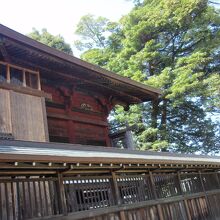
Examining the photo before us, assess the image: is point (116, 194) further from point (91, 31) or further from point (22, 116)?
point (91, 31)

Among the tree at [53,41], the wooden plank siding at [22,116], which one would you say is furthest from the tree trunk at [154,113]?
the wooden plank siding at [22,116]

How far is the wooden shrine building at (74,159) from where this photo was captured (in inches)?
253

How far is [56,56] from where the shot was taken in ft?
33.4

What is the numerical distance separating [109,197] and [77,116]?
17.7 feet

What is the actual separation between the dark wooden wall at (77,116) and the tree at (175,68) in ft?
29.9

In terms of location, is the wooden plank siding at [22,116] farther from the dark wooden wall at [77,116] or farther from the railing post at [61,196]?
the railing post at [61,196]

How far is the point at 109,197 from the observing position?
8359mm

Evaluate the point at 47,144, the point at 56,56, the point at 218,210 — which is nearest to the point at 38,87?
the point at 56,56

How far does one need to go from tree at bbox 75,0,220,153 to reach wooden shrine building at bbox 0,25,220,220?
8722 mm

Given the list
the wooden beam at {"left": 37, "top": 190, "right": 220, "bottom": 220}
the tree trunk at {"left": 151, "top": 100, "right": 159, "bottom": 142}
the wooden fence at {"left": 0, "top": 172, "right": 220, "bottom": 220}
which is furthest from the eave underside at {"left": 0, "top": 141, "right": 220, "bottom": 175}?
the tree trunk at {"left": 151, "top": 100, "right": 159, "bottom": 142}

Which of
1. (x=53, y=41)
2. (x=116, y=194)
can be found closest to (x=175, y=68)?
(x=53, y=41)

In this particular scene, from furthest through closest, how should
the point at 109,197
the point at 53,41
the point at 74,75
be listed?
the point at 53,41 < the point at 74,75 < the point at 109,197

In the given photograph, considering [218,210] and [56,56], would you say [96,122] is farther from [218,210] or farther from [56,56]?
[218,210]

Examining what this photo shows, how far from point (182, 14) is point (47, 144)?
20.1 meters
